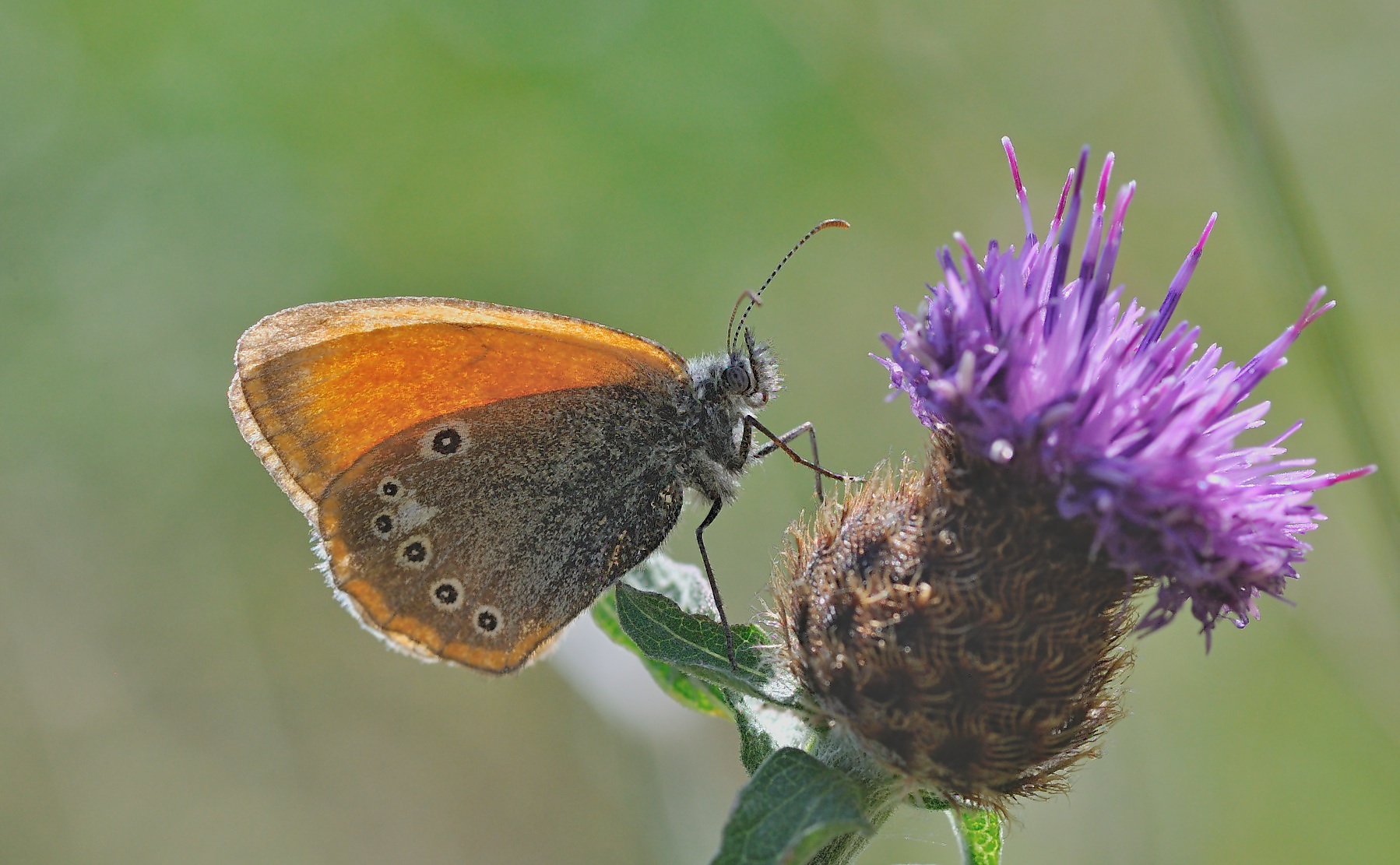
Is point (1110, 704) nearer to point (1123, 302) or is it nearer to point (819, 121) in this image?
point (1123, 302)

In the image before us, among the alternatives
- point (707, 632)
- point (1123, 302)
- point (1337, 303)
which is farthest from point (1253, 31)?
point (707, 632)

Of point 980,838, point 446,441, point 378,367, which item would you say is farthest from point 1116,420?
point 378,367

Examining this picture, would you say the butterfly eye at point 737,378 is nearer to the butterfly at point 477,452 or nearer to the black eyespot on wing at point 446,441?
the butterfly at point 477,452

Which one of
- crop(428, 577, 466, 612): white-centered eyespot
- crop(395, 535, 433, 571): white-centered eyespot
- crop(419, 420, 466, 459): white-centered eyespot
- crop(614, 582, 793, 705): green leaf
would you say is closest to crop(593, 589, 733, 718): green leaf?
crop(614, 582, 793, 705): green leaf

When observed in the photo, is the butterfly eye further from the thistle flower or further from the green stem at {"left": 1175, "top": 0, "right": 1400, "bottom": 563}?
the green stem at {"left": 1175, "top": 0, "right": 1400, "bottom": 563}

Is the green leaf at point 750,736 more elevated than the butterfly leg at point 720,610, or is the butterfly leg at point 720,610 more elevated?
the butterfly leg at point 720,610

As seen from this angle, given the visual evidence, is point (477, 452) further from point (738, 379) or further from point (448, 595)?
point (738, 379)

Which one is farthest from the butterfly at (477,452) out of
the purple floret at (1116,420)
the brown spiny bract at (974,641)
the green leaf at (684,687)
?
the purple floret at (1116,420)
